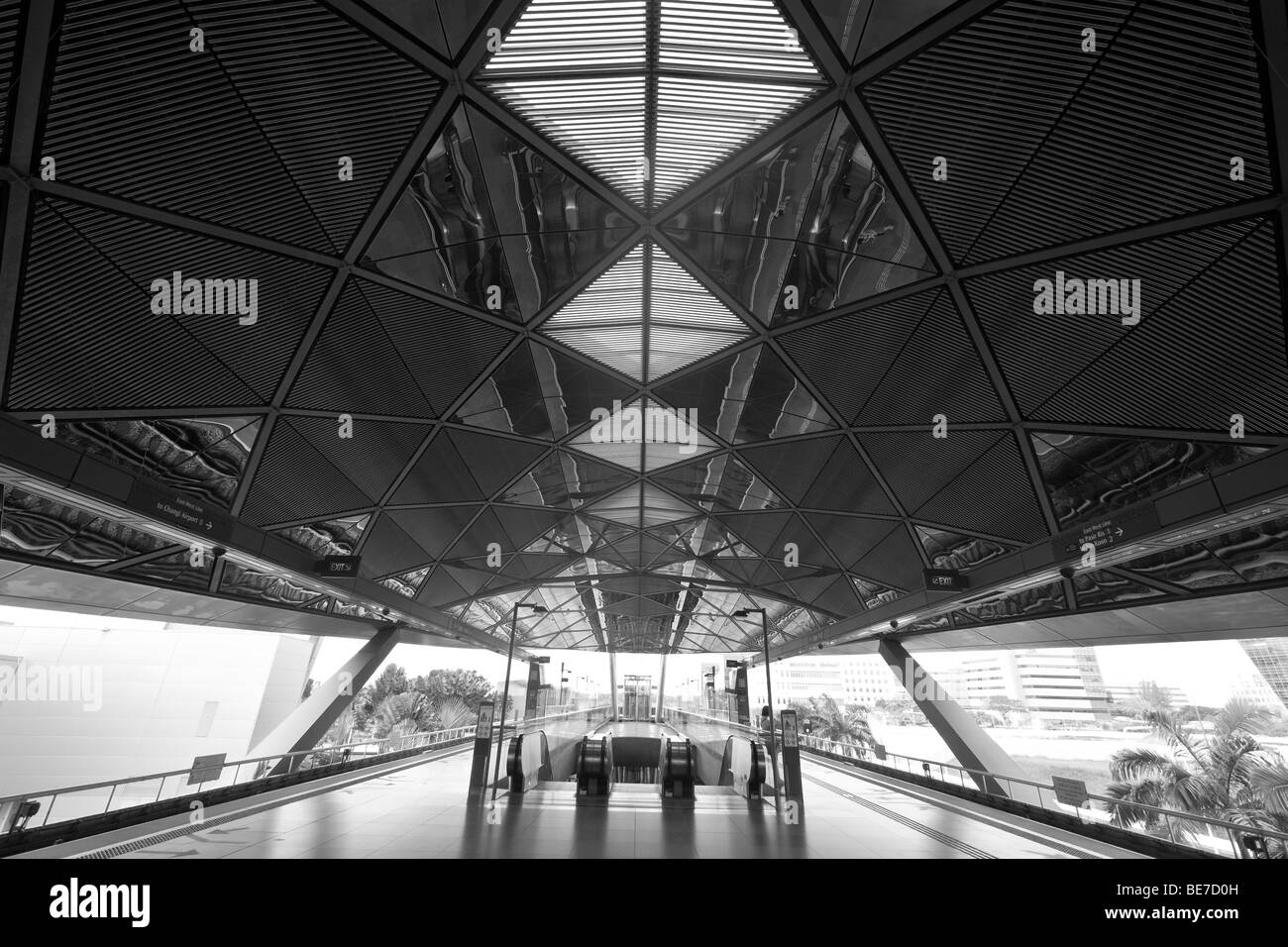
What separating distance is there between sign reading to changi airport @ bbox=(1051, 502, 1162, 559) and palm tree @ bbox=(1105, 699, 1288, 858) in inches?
593

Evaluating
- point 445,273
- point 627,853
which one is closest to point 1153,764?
point 627,853

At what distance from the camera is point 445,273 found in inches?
436

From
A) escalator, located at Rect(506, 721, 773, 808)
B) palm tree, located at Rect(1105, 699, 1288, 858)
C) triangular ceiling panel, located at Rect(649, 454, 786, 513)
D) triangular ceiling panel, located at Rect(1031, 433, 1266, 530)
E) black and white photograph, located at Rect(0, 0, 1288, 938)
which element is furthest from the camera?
palm tree, located at Rect(1105, 699, 1288, 858)

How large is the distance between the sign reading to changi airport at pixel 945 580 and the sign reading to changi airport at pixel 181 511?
19938 millimetres

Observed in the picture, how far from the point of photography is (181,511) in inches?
497

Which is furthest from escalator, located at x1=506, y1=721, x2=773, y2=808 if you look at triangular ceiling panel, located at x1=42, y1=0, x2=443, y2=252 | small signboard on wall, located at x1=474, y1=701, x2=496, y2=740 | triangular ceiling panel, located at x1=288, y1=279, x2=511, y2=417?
triangular ceiling panel, located at x1=42, y1=0, x2=443, y2=252

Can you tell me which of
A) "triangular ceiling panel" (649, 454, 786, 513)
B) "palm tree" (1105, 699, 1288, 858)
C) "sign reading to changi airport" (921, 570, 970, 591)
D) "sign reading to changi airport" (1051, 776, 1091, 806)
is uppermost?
"triangular ceiling panel" (649, 454, 786, 513)

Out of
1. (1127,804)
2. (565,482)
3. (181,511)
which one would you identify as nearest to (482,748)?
(181,511)

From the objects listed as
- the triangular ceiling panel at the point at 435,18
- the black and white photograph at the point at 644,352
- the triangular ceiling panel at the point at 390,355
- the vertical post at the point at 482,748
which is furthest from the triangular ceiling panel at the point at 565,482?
the triangular ceiling panel at the point at 435,18

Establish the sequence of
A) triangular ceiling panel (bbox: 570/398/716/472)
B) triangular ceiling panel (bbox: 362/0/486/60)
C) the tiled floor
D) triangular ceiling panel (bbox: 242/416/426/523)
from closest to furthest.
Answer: triangular ceiling panel (bbox: 362/0/486/60)
the tiled floor
triangular ceiling panel (bbox: 242/416/426/523)
triangular ceiling panel (bbox: 570/398/716/472)

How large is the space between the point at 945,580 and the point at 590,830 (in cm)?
1296

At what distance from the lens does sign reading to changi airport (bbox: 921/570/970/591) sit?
17297mm

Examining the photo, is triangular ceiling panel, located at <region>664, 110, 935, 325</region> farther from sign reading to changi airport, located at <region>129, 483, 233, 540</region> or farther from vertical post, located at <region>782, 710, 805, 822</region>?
sign reading to changi airport, located at <region>129, 483, 233, 540</region>

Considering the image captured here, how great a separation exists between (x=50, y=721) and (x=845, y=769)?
4887 cm
